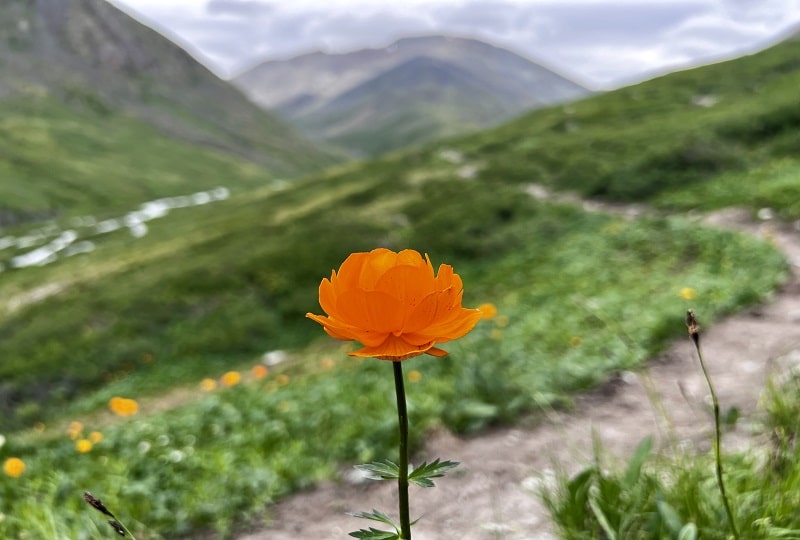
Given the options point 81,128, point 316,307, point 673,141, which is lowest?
point 316,307

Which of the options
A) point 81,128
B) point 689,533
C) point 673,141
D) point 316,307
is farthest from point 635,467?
point 81,128

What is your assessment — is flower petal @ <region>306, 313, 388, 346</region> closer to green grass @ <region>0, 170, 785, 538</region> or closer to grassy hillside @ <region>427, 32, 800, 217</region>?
green grass @ <region>0, 170, 785, 538</region>

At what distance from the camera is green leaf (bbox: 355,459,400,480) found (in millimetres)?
1670

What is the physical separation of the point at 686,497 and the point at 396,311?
2.22 m

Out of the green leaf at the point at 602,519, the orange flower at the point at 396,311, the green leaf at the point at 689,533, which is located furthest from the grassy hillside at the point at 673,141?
the orange flower at the point at 396,311

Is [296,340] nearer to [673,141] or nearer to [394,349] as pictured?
[673,141]

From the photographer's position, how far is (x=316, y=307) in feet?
74.8

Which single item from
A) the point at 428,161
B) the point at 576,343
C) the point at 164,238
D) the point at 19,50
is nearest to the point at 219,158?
the point at 19,50

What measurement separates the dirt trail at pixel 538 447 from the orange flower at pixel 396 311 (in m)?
1.76

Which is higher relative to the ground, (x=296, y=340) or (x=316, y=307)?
(x=316, y=307)

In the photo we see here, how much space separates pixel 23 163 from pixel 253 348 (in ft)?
356

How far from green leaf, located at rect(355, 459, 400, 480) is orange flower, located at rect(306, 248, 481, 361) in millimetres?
317

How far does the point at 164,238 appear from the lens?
49.2 metres

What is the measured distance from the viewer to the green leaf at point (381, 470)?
5.48ft
